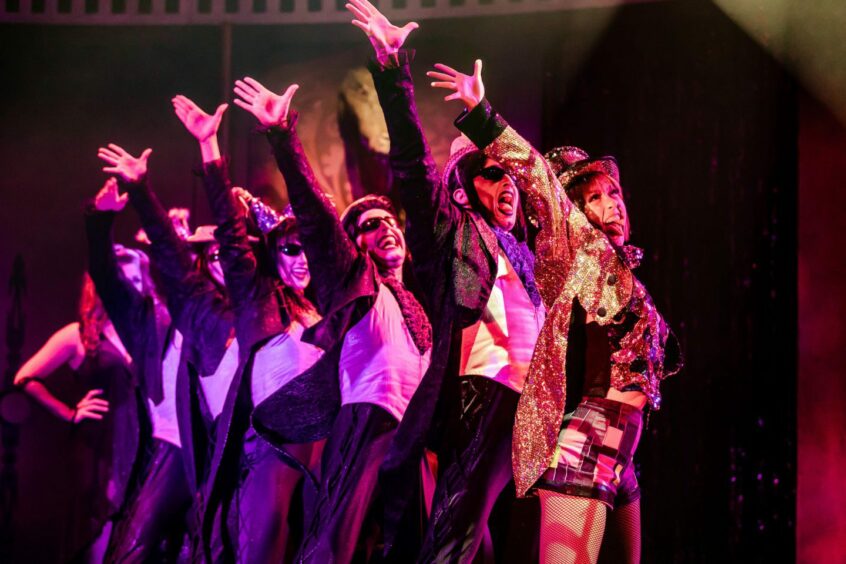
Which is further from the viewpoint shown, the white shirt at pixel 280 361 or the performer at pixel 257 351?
the white shirt at pixel 280 361

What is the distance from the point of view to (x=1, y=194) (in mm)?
6281

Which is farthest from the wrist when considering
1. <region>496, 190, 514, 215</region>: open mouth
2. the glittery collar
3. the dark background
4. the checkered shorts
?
the checkered shorts

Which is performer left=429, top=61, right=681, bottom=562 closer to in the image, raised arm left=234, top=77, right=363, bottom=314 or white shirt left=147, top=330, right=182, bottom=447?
raised arm left=234, top=77, right=363, bottom=314

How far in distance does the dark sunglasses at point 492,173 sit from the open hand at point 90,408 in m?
3.12

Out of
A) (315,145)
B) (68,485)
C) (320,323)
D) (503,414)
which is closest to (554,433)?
(503,414)

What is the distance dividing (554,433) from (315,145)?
3093 mm

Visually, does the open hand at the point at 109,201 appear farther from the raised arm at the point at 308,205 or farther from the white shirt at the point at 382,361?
the white shirt at the point at 382,361

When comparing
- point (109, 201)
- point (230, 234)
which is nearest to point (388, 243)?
point (230, 234)

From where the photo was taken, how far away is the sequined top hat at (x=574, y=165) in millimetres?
3656

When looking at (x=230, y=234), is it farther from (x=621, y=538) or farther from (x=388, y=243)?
(x=621, y=538)

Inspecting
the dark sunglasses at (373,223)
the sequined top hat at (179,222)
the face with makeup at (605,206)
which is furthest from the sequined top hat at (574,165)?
the sequined top hat at (179,222)

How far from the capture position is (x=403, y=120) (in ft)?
11.5

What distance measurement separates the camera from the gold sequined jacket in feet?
10.5

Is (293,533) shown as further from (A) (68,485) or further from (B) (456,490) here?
(A) (68,485)
